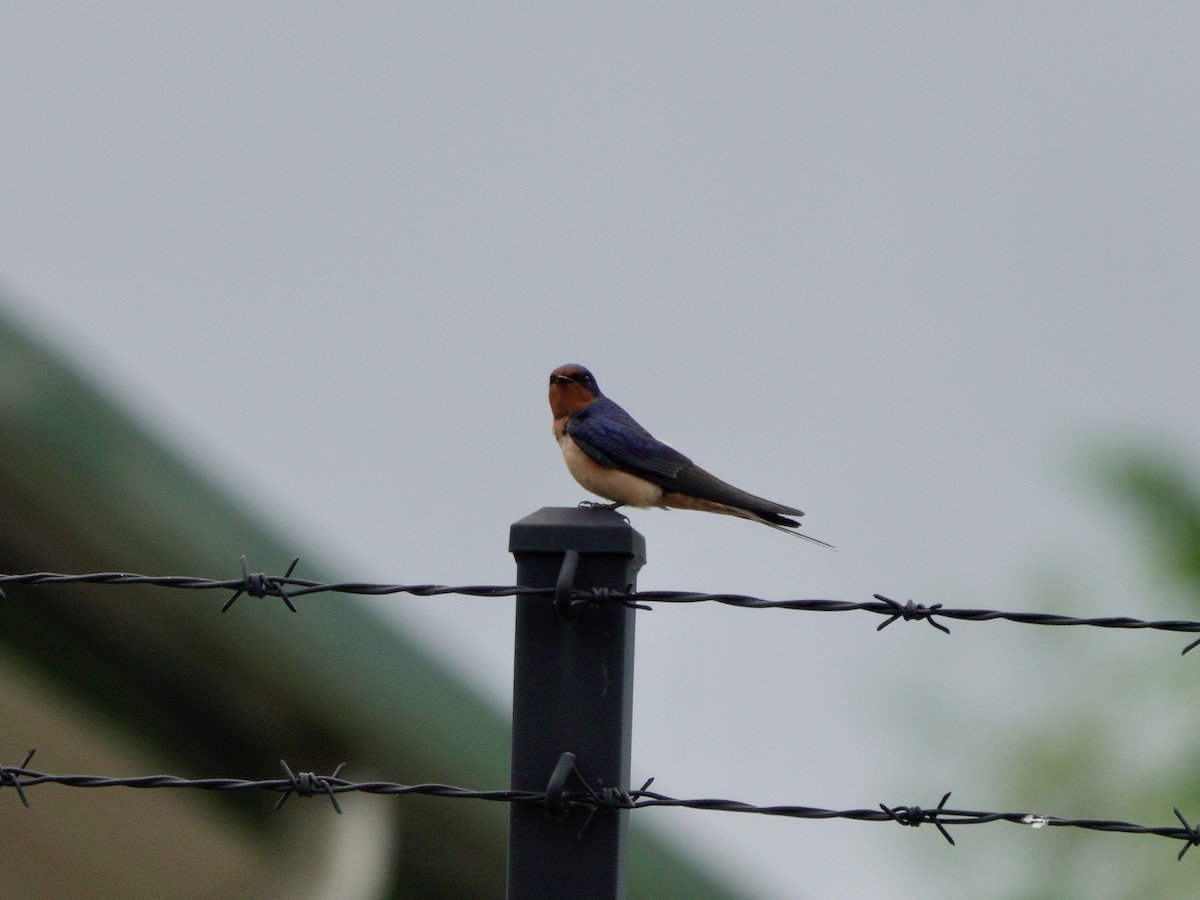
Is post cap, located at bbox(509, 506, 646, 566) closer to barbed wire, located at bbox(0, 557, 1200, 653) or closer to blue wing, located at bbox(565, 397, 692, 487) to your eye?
barbed wire, located at bbox(0, 557, 1200, 653)

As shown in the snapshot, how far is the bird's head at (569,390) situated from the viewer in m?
6.25

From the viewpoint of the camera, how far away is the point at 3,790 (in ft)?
22.9

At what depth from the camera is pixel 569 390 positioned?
6270mm

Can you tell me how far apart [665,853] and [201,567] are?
282 centimetres

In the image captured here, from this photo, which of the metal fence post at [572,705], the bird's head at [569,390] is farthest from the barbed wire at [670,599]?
the bird's head at [569,390]

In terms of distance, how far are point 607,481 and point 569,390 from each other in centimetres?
67

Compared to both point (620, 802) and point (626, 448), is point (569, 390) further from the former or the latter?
point (620, 802)

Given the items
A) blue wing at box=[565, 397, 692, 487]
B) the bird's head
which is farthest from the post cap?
the bird's head

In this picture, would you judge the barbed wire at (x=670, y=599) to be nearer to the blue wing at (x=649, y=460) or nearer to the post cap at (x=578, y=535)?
the post cap at (x=578, y=535)

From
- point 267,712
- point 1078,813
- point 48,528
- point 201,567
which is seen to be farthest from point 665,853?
point 1078,813

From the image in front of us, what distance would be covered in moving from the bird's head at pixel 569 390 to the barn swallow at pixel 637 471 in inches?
7.0

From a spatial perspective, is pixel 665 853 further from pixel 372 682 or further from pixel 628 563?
pixel 628 563

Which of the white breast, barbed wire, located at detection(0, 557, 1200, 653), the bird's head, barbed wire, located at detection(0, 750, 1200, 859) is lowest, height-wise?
barbed wire, located at detection(0, 750, 1200, 859)

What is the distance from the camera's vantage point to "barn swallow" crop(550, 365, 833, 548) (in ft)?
18.0
